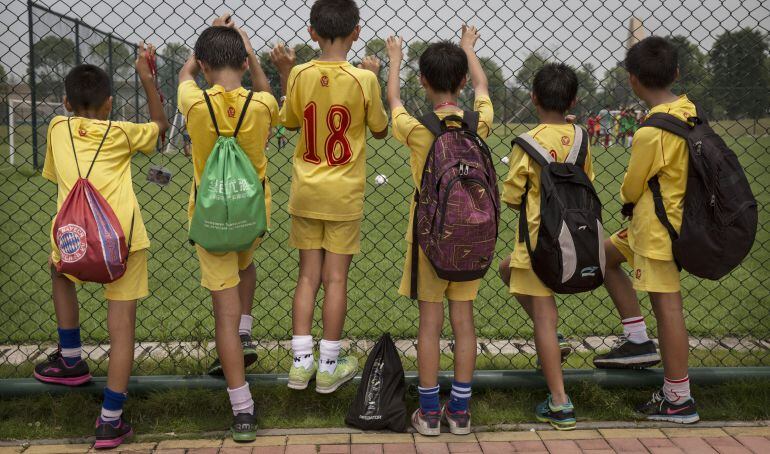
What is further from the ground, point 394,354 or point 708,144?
point 708,144

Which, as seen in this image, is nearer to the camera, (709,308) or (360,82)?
(360,82)

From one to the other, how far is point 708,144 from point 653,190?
306 mm

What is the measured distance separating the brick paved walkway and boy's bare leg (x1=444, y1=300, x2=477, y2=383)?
32 cm

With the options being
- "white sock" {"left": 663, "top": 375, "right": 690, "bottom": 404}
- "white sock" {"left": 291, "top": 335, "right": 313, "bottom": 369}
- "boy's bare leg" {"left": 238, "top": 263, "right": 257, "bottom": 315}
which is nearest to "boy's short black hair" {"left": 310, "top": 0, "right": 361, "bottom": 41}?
"boy's bare leg" {"left": 238, "top": 263, "right": 257, "bottom": 315}

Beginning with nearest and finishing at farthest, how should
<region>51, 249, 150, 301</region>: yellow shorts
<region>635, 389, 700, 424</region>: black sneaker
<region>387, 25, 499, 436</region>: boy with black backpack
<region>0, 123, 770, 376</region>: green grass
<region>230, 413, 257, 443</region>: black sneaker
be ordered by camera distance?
<region>387, 25, 499, 436</region>: boy with black backpack → <region>51, 249, 150, 301</region>: yellow shorts → <region>230, 413, 257, 443</region>: black sneaker → <region>635, 389, 700, 424</region>: black sneaker → <region>0, 123, 770, 376</region>: green grass

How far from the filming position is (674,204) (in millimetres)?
3492

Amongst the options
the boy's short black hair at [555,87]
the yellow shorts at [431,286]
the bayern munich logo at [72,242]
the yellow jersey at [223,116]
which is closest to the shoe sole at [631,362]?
the yellow shorts at [431,286]

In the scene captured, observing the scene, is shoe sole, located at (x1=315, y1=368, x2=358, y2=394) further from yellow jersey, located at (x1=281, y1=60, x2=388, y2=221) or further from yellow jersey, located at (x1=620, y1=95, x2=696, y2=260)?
yellow jersey, located at (x1=620, y1=95, x2=696, y2=260)

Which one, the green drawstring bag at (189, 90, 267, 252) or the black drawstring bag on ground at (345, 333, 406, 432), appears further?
the black drawstring bag on ground at (345, 333, 406, 432)

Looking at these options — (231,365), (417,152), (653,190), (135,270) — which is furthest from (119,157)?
(653,190)

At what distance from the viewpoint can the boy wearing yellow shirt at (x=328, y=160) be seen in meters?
3.51

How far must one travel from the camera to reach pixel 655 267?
11.7 feet

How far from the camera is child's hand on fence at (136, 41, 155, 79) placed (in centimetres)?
343

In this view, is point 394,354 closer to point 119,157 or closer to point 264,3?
point 119,157
